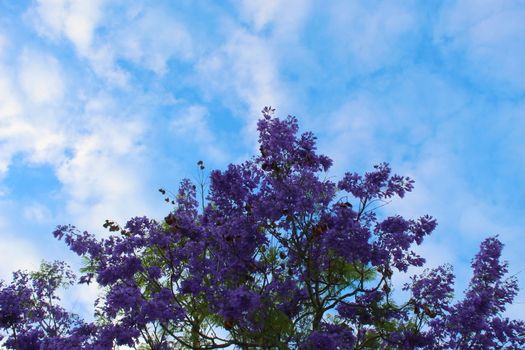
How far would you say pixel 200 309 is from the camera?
1180 centimetres

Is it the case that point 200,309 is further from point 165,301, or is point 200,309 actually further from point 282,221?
point 282,221

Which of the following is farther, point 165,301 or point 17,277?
point 17,277

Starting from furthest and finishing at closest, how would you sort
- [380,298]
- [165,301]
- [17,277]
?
[17,277] < [380,298] < [165,301]

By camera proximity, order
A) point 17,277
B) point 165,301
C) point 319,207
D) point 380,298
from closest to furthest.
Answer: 1. point 165,301
2. point 319,207
3. point 380,298
4. point 17,277

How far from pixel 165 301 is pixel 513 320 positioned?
7261mm

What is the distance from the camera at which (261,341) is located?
11406 millimetres

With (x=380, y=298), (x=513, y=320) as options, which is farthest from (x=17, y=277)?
(x=513, y=320)

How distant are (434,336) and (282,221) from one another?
13.5ft

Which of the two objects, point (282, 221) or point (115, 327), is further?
point (282, 221)

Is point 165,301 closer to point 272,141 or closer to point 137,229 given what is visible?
point 137,229

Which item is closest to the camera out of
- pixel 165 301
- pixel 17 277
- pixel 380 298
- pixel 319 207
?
pixel 165 301

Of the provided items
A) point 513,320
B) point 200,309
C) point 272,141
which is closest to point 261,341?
point 200,309

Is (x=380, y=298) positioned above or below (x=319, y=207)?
below

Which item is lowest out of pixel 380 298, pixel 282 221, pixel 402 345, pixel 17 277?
pixel 402 345
